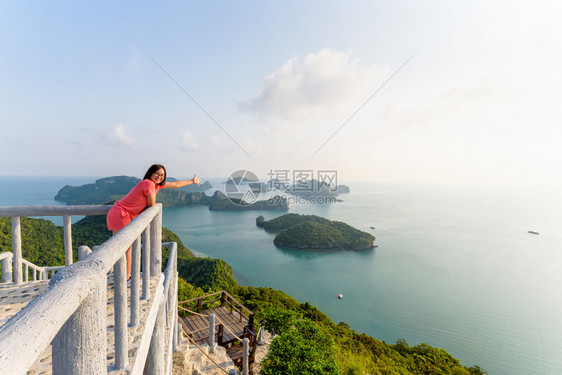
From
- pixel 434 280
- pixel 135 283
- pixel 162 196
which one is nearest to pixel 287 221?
pixel 434 280

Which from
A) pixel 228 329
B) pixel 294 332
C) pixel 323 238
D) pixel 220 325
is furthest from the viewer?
pixel 323 238

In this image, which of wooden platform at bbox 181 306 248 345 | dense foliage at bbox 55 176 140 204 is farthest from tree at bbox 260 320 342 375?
dense foliage at bbox 55 176 140 204

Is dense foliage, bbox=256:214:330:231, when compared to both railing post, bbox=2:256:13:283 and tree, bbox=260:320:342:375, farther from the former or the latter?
railing post, bbox=2:256:13:283

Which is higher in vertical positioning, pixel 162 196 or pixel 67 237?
pixel 67 237

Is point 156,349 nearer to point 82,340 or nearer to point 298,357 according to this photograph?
point 82,340

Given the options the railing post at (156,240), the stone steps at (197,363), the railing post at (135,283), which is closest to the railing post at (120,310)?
the railing post at (135,283)

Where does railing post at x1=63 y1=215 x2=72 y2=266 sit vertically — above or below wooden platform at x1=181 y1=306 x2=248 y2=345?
above

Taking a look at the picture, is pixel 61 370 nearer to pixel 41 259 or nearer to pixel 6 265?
pixel 6 265
